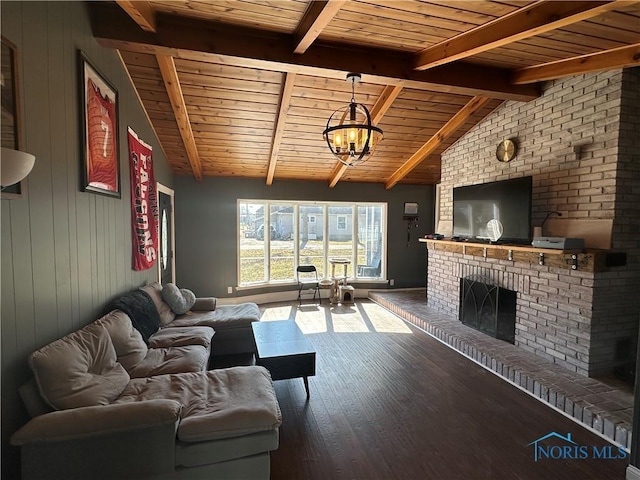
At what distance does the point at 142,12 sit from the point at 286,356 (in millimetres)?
2852

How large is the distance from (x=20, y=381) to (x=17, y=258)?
65 centimetres

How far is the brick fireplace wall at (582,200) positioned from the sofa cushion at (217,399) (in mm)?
2949

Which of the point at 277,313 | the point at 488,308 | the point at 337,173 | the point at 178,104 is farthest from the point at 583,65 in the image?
the point at 277,313

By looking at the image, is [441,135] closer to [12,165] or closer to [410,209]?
[410,209]

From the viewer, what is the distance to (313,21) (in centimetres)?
241

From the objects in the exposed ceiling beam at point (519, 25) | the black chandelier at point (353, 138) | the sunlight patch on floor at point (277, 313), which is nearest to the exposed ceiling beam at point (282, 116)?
the black chandelier at point (353, 138)

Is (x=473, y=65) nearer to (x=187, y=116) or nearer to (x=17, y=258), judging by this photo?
(x=187, y=116)

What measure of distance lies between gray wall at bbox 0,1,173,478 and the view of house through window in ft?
11.3

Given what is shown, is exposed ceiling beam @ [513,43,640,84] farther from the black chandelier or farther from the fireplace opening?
the fireplace opening

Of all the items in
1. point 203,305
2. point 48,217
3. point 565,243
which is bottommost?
point 203,305

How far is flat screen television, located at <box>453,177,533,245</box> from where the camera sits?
3621mm

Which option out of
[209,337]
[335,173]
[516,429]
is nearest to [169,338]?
[209,337]

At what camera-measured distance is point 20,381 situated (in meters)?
1.74

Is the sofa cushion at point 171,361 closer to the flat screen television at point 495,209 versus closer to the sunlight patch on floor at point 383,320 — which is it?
the sunlight patch on floor at point 383,320
